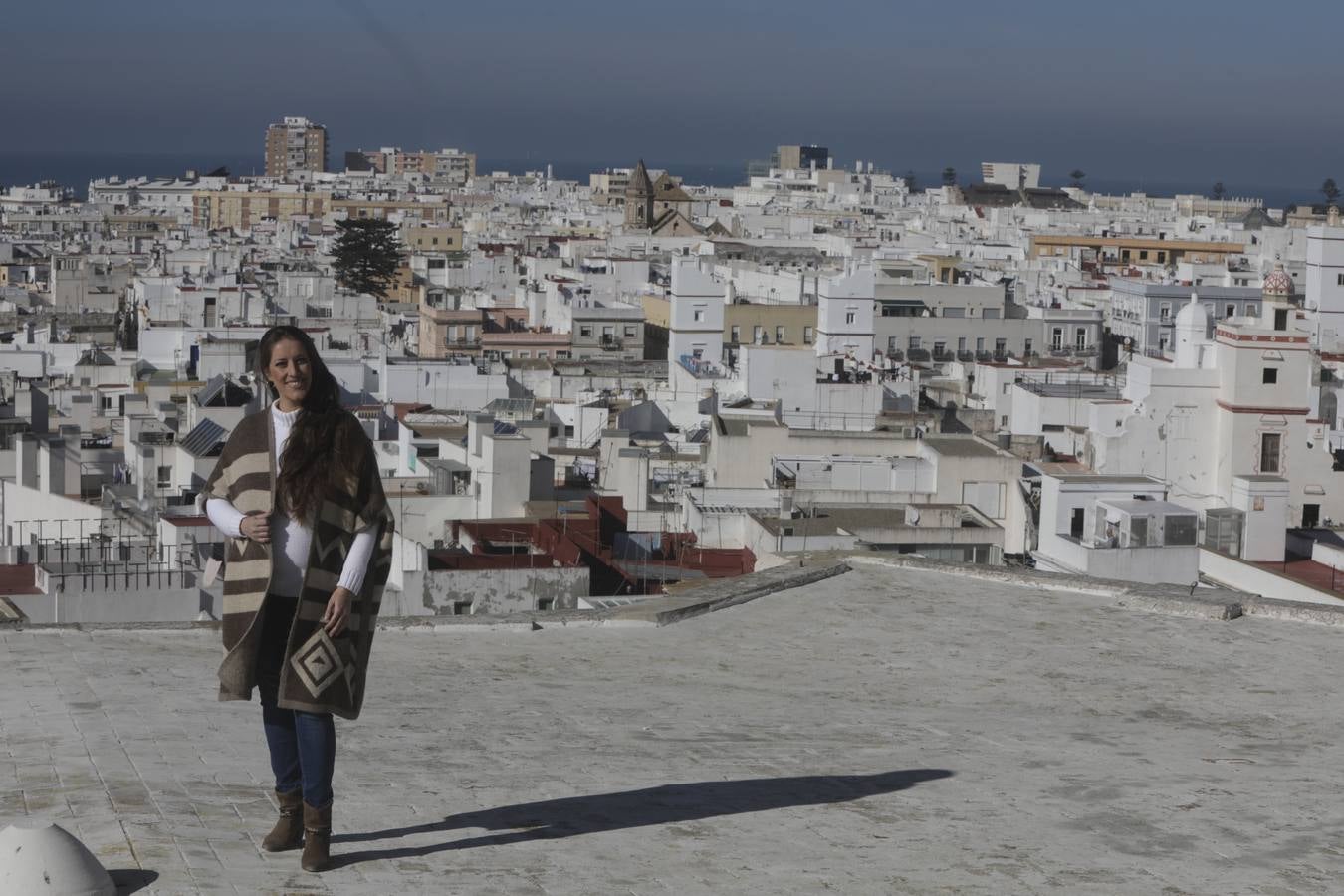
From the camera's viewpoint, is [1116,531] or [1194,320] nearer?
[1116,531]

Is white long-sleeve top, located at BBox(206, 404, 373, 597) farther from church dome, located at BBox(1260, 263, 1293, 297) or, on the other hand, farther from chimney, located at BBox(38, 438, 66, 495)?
church dome, located at BBox(1260, 263, 1293, 297)

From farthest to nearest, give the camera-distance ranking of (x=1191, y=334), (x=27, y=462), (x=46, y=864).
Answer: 1. (x=1191, y=334)
2. (x=27, y=462)
3. (x=46, y=864)

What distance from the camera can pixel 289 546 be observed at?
5.24 meters

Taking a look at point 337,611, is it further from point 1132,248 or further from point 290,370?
point 1132,248

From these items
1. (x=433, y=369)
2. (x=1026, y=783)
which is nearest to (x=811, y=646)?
(x=1026, y=783)

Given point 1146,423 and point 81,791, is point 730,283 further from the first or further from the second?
point 81,791

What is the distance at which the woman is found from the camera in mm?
5227

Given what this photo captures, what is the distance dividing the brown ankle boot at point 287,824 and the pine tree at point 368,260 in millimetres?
58307

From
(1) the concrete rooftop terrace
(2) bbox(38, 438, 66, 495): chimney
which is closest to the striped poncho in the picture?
(1) the concrete rooftop terrace

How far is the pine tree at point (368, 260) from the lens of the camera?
63.8 meters

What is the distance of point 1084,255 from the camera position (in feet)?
226

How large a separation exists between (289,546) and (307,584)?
10 centimetres

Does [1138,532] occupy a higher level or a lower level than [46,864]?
higher

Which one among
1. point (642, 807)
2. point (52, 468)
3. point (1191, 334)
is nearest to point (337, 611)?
point (642, 807)
